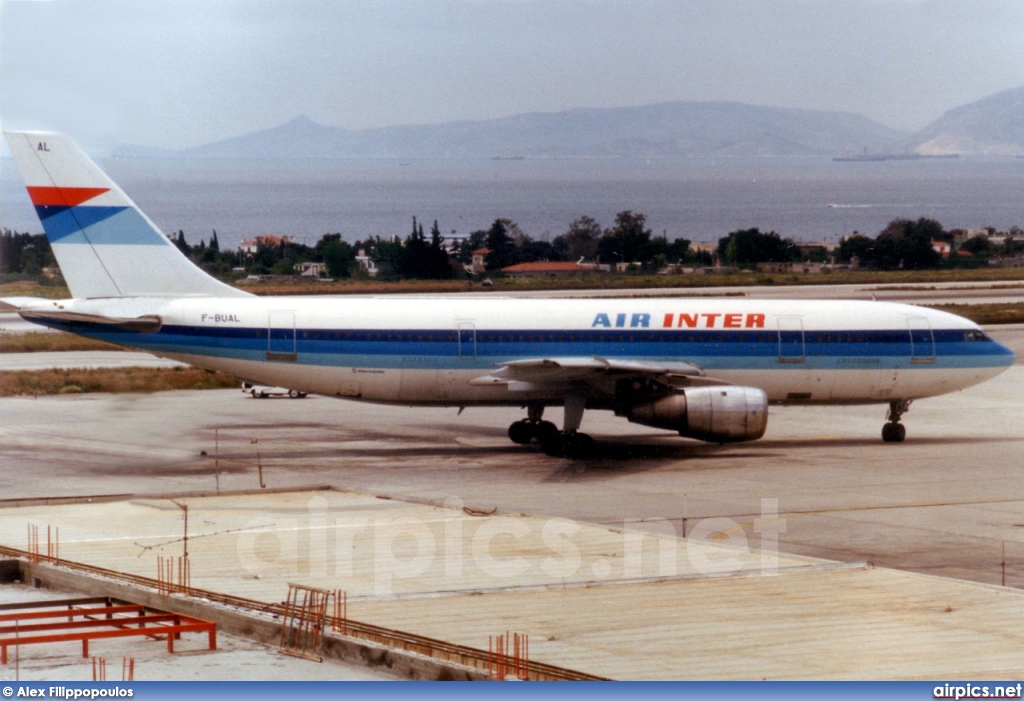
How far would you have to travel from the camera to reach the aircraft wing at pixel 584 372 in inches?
1453

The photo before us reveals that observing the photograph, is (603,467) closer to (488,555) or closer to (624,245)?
(488,555)

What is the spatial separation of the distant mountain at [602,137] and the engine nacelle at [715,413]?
7.14m

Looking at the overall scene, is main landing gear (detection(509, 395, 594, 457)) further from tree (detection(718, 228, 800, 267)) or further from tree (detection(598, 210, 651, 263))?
tree (detection(718, 228, 800, 267))

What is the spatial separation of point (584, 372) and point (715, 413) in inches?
142

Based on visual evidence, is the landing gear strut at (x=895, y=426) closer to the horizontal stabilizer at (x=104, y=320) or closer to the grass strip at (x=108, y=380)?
the grass strip at (x=108, y=380)

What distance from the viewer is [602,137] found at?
1766 inches

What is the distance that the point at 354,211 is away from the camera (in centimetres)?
9769

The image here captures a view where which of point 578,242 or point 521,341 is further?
point 578,242

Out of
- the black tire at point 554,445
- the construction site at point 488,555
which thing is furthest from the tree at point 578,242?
the black tire at point 554,445

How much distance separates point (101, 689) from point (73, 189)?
1001 inches

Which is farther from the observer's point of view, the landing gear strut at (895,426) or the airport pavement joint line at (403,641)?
the landing gear strut at (895,426)

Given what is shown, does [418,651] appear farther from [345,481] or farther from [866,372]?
[866,372]

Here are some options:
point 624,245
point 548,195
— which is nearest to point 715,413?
point 624,245

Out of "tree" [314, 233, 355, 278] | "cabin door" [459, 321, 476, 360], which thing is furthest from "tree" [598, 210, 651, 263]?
"cabin door" [459, 321, 476, 360]
